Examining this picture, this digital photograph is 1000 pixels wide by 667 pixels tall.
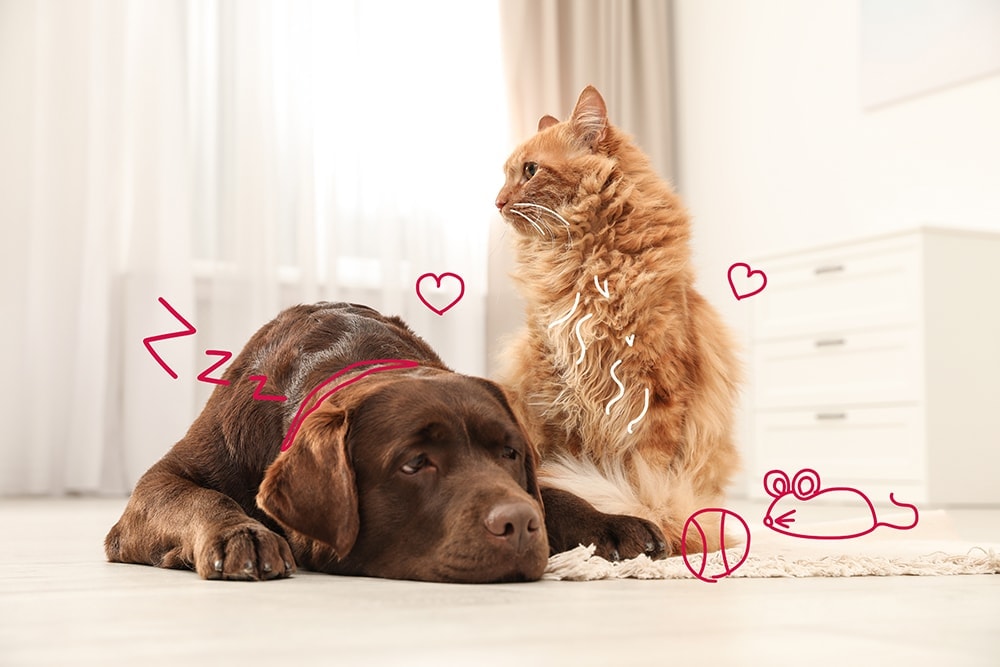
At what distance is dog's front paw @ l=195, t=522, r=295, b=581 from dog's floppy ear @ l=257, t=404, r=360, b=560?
0.04 meters

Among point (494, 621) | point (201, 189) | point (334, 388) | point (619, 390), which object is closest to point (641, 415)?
point (619, 390)

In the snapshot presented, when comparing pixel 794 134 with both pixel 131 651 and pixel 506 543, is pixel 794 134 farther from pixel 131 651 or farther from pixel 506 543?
pixel 131 651

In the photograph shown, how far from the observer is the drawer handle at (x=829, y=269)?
4785mm

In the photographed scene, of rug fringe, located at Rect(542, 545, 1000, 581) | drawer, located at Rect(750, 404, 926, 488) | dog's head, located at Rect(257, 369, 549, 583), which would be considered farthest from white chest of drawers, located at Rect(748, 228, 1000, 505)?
dog's head, located at Rect(257, 369, 549, 583)

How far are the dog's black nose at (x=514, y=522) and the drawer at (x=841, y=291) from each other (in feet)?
10.9

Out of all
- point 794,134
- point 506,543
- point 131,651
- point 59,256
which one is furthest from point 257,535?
point 794,134

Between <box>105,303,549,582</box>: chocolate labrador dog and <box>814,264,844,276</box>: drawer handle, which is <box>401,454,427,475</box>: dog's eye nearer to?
<box>105,303,549,582</box>: chocolate labrador dog

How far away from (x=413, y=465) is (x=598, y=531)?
0.40m

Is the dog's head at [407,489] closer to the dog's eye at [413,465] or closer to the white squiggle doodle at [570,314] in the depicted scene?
the dog's eye at [413,465]

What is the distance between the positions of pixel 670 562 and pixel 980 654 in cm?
79

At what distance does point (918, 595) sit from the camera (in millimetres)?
1484

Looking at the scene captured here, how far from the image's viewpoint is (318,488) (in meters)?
1.63

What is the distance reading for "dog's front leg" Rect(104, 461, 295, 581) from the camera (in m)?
1.62

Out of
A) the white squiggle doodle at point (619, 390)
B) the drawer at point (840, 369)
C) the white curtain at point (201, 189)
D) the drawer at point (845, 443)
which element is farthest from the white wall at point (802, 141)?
the white squiggle doodle at point (619, 390)
